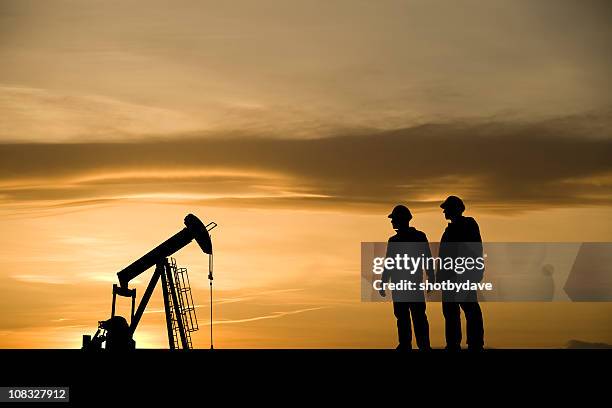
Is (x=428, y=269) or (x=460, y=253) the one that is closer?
(x=460, y=253)

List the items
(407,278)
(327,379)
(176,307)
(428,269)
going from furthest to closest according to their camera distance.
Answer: (176,307)
(407,278)
(428,269)
(327,379)

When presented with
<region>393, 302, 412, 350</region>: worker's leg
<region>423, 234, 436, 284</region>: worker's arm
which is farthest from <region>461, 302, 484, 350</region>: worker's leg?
<region>393, 302, 412, 350</region>: worker's leg

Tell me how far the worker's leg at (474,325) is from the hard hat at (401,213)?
2.01 meters

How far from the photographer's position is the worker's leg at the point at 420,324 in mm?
19156

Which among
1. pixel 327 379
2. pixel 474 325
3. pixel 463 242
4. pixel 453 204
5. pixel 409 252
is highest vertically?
pixel 453 204

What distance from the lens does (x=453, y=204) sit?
18.3m

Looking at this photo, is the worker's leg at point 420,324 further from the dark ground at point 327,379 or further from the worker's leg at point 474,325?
the worker's leg at point 474,325

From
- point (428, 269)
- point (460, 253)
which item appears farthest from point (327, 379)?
point (460, 253)

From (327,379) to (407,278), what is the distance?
2548mm

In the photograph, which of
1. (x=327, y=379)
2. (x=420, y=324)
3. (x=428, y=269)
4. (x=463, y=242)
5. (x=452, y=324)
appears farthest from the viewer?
(x=420, y=324)

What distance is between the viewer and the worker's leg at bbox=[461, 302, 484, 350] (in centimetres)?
1864

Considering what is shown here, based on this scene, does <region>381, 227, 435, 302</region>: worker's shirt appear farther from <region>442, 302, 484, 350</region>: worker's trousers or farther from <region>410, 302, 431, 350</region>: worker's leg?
<region>442, 302, 484, 350</region>: worker's trousers

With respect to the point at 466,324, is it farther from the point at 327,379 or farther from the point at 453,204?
the point at 327,379

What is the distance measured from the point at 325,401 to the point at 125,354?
557 cm
